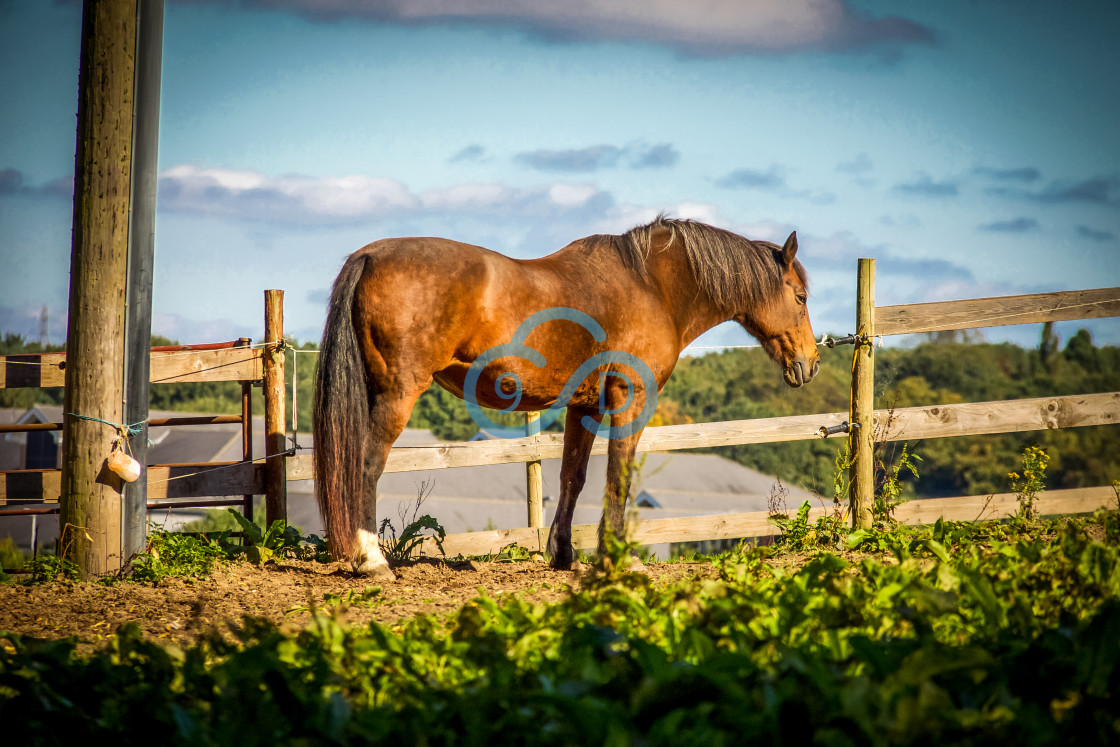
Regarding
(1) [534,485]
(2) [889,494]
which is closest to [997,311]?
(2) [889,494]

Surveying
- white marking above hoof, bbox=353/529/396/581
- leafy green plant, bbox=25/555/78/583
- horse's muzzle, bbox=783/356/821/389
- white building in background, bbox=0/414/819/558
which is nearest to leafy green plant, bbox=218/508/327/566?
white marking above hoof, bbox=353/529/396/581

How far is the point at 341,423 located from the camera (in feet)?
14.9

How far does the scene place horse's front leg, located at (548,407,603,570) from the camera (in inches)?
212

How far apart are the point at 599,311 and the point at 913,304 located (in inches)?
102

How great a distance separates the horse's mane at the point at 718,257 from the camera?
17.9 ft

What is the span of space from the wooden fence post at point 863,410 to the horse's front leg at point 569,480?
1.96 metres

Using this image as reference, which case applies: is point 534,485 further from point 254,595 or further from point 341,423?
point 254,595

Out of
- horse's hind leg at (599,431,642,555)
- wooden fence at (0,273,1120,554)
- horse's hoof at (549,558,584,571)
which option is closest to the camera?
horse's hind leg at (599,431,642,555)

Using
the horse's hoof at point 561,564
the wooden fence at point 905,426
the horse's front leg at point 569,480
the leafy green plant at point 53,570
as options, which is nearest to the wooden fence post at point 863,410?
the wooden fence at point 905,426

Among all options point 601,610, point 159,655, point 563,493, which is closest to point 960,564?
point 601,610

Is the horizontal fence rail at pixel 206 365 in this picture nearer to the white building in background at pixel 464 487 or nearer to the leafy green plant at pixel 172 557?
the leafy green plant at pixel 172 557

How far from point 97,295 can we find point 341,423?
156cm

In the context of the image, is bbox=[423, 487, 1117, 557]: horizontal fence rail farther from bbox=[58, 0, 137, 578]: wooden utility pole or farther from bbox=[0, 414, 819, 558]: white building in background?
bbox=[0, 414, 819, 558]: white building in background

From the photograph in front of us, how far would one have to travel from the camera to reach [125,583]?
4.46m
